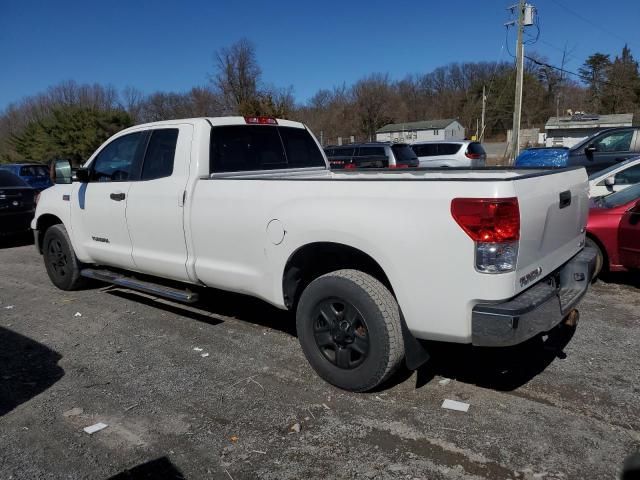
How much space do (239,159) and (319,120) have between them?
229 ft

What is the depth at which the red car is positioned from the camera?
222 inches

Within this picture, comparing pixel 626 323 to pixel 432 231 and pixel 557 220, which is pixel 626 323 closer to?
pixel 557 220

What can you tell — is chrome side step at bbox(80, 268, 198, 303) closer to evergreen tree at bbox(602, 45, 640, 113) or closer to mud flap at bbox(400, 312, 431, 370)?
mud flap at bbox(400, 312, 431, 370)

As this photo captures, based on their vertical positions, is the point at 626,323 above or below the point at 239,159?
below

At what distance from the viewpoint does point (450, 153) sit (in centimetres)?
1922

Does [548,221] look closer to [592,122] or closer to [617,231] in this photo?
[617,231]

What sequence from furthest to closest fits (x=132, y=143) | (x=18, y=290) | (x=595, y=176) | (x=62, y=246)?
1. (x=595, y=176)
2. (x=18, y=290)
3. (x=62, y=246)
4. (x=132, y=143)

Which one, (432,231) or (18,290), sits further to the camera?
(18,290)

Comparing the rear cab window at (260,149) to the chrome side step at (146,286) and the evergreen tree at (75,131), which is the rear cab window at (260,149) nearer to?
the chrome side step at (146,286)

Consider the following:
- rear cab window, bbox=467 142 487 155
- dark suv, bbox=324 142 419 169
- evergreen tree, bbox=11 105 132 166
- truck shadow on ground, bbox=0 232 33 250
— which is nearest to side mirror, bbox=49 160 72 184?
truck shadow on ground, bbox=0 232 33 250

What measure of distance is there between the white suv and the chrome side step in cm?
1464

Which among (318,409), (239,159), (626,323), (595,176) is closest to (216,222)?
(239,159)

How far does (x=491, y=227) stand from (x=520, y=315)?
1.68 feet

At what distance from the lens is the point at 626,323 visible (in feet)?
16.0
